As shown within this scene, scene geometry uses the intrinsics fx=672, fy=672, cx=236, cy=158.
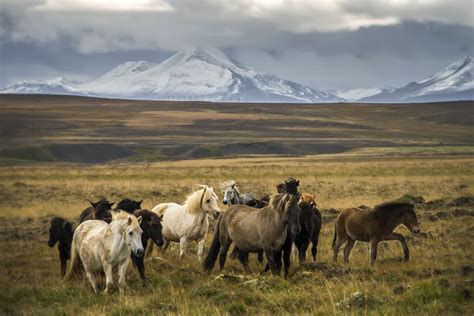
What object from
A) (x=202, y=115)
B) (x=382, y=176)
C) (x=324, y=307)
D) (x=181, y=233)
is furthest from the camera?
(x=202, y=115)

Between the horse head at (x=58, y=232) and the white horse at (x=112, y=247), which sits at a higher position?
the white horse at (x=112, y=247)

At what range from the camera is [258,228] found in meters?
13.2

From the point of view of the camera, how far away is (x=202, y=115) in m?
195

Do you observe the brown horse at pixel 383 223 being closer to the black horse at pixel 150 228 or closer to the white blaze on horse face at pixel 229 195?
the white blaze on horse face at pixel 229 195

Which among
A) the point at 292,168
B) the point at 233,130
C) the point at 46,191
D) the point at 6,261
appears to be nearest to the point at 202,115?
the point at 233,130

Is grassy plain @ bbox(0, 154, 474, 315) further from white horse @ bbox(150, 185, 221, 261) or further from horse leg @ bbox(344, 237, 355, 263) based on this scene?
white horse @ bbox(150, 185, 221, 261)

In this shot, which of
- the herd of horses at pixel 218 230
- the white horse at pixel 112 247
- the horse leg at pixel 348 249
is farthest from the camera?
the horse leg at pixel 348 249

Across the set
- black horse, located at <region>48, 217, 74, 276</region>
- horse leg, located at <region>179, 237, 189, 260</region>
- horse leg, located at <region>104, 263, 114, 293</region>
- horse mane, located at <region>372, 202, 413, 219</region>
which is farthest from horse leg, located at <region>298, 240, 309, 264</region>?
black horse, located at <region>48, 217, 74, 276</region>

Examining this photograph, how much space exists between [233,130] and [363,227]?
14211 cm

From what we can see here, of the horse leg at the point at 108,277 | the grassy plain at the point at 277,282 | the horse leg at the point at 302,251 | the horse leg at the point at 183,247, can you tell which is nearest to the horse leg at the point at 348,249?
the grassy plain at the point at 277,282

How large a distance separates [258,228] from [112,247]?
3.07m

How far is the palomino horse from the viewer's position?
500 inches

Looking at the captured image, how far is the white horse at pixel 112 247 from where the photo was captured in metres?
11.4

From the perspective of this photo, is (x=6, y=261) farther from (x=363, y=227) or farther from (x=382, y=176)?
(x=382, y=176)
